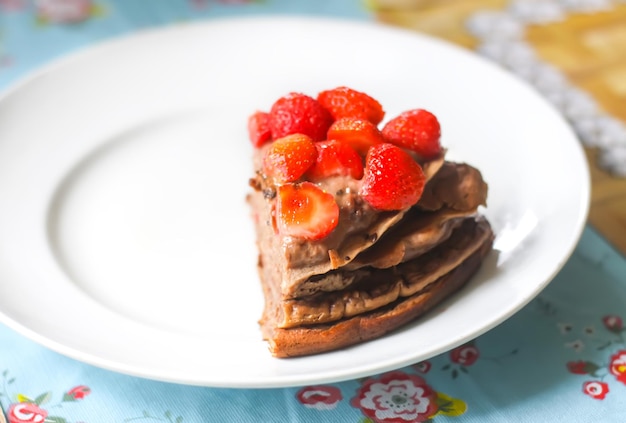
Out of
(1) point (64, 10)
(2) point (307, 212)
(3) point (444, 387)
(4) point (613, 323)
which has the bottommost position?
(4) point (613, 323)

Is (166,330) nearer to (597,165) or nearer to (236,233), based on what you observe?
(236,233)

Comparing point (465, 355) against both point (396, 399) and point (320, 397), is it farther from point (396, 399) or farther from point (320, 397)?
point (320, 397)

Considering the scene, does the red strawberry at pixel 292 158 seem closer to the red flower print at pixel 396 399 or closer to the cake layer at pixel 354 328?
the cake layer at pixel 354 328

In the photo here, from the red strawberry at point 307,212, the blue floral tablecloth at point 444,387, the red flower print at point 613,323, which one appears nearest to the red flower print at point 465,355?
the blue floral tablecloth at point 444,387

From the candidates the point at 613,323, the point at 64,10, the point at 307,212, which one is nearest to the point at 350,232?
the point at 307,212

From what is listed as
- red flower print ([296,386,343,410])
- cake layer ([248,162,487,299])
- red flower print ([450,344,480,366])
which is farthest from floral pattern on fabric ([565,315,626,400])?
red flower print ([296,386,343,410])

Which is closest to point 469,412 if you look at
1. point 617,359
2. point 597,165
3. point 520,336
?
point 520,336
